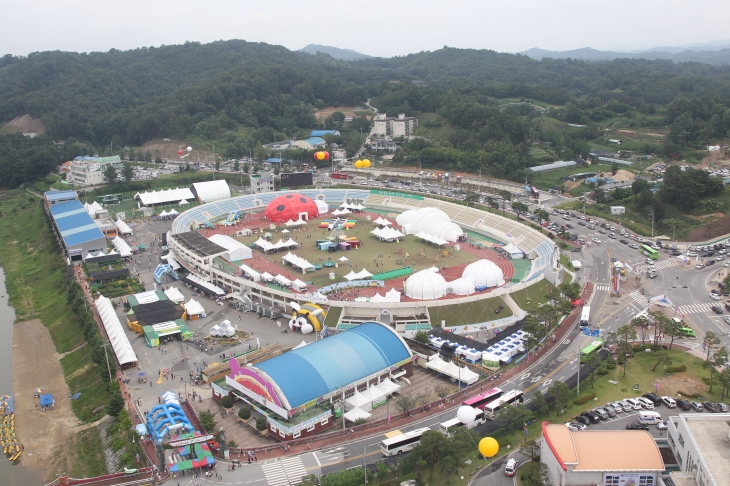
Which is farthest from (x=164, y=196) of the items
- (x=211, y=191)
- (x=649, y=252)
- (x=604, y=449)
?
(x=604, y=449)

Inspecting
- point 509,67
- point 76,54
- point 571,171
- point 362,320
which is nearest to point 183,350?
point 362,320

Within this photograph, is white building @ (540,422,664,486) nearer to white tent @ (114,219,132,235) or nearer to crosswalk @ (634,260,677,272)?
crosswalk @ (634,260,677,272)

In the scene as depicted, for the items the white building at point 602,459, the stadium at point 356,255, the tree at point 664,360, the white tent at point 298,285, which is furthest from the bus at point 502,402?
the white tent at point 298,285

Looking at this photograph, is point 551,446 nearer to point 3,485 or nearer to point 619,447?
point 619,447

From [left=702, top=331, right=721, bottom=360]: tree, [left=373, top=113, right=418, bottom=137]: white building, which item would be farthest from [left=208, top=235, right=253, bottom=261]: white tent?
[left=373, top=113, right=418, bottom=137]: white building

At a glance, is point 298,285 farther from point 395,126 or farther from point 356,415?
point 395,126

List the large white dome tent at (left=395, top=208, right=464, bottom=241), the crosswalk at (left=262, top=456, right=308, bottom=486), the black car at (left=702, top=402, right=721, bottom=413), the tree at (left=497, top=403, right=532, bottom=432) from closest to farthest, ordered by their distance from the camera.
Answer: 1. the crosswalk at (left=262, top=456, right=308, bottom=486)
2. the tree at (left=497, top=403, right=532, bottom=432)
3. the black car at (left=702, top=402, right=721, bottom=413)
4. the large white dome tent at (left=395, top=208, right=464, bottom=241)

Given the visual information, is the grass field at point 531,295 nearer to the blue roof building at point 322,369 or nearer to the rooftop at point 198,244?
the blue roof building at point 322,369
